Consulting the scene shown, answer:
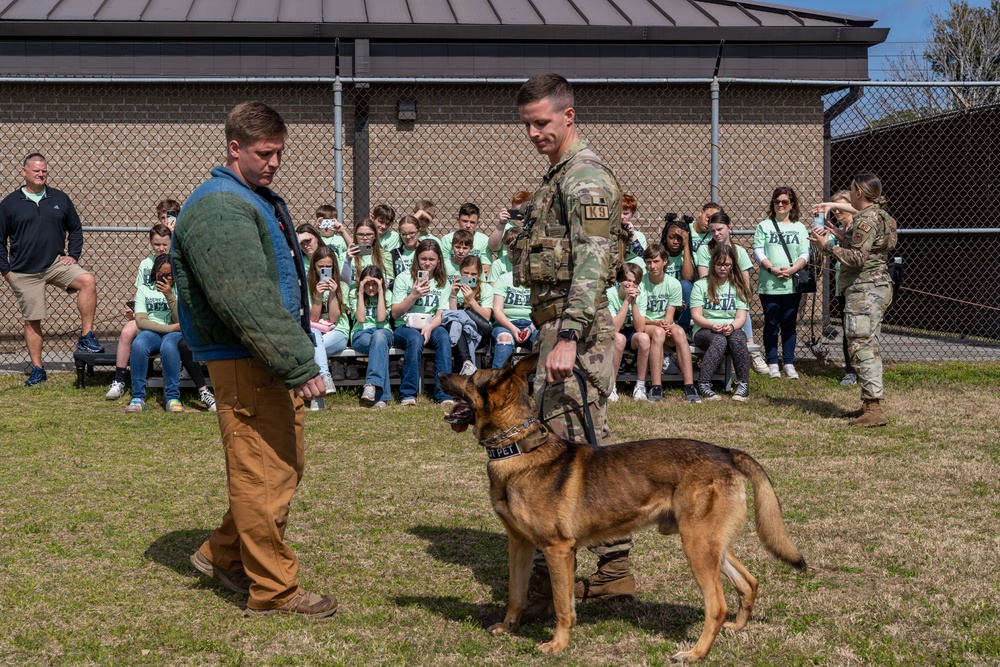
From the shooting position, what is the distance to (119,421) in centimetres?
897

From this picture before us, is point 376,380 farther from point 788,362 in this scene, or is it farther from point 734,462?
point 734,462

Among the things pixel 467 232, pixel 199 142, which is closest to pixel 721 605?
pixel 467 232

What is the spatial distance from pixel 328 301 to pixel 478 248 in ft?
6.73

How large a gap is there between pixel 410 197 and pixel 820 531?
31.0 feet

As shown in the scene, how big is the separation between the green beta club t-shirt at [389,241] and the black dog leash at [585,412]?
22.4 feet

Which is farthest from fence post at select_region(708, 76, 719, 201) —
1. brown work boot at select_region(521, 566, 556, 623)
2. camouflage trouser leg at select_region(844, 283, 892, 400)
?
brown work boot at select_region(521, 566, 556, 623)

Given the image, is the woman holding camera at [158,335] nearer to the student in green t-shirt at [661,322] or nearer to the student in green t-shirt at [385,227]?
the student in green t-shirt at [385,227]

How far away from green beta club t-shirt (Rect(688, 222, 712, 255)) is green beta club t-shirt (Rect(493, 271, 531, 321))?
6.86 ft

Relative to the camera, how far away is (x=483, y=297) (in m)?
10.6

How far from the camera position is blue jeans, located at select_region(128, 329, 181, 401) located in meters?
9.63

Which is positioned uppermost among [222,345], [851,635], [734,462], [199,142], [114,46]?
[114,46]

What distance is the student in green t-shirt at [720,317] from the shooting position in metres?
10.3

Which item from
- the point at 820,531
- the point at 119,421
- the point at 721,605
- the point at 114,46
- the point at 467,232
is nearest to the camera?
the point at 721,605

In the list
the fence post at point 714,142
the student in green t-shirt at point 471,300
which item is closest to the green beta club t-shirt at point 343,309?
the student in green t-shirt at point 471,300
